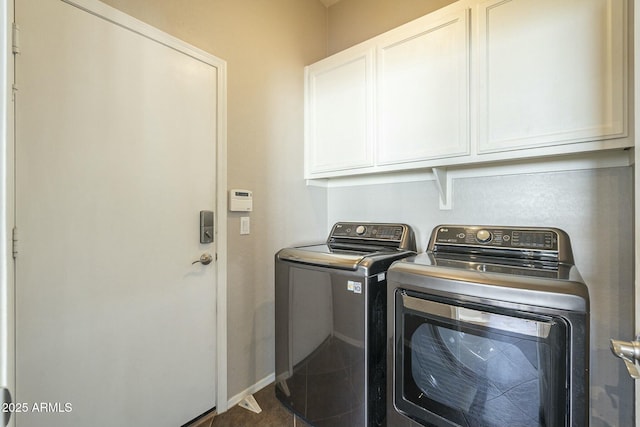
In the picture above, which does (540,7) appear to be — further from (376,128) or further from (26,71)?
(26,71)

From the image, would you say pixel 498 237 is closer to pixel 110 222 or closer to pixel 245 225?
pixel 245 225

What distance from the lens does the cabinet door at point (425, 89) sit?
61.5 inches

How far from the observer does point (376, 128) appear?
1892 millimetres

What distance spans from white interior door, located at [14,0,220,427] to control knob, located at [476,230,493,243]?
1509 millimetres

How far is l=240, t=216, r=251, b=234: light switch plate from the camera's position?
6.17 ft

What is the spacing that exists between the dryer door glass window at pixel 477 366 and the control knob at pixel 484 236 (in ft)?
2.03

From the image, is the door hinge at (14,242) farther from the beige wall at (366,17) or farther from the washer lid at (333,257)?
→ the beige wall at (366,17)

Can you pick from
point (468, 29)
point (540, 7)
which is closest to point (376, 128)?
point (468, 29)

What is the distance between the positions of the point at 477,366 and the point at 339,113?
5.46 feet

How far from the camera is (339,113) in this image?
2.08 m

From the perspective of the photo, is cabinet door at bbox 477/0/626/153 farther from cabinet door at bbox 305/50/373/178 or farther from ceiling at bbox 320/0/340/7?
ceiling at bbox 320/0/340/7

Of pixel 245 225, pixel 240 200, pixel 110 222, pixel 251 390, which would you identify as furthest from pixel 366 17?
pixel 251 390

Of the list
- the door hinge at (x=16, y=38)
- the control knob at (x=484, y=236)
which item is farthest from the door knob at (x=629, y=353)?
the door hinge at (x=16, y=38)

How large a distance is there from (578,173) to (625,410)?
113 centimetres
